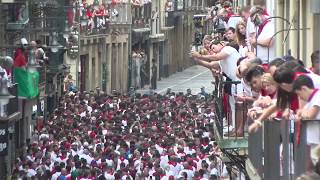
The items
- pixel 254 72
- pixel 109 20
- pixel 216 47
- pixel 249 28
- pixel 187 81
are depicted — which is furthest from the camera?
pixel 187 81

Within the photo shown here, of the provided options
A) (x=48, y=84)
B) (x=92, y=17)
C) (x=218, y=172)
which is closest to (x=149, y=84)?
(x=92, y=17)

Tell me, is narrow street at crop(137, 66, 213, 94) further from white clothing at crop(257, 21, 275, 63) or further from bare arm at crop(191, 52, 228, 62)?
white clothing at crop(257, 21, 275, 63)

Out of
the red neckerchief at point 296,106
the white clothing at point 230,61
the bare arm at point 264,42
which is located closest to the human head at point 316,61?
the red neckerchief at point 296,106

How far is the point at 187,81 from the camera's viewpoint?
274ft

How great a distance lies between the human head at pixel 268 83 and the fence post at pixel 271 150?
1.10ft

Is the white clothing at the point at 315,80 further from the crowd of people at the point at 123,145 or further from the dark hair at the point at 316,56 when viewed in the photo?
the crowd of people at the point at 123,145

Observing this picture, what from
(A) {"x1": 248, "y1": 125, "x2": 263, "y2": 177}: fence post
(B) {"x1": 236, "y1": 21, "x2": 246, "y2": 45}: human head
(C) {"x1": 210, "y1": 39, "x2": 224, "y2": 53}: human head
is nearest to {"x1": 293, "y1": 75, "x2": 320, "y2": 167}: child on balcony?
(A) {"x1": 248, "y1": 125, "x2": 263, "y2": 177}: fence post

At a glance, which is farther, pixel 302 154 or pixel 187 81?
pixel 187 81

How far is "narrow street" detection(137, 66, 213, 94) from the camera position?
73875 millimetres

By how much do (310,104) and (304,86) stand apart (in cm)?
16

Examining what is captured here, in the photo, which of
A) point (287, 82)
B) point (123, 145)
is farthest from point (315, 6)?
point (123, 145)

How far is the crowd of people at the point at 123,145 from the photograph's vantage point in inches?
1108

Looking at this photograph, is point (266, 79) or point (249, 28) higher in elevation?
point (249, 28)

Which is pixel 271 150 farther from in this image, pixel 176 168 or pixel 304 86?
pixel 176 168
